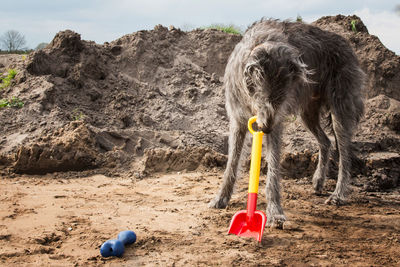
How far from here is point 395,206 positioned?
5.53m

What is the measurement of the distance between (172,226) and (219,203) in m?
1.00

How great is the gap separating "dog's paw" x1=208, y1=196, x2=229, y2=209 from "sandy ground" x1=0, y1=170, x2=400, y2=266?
92mm

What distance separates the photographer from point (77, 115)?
771cm

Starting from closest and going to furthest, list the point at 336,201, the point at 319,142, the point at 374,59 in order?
the point at 336,201
the point at 319,142
the point at 374,59

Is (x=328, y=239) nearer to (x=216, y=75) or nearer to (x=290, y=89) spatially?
(x=290, y=89)

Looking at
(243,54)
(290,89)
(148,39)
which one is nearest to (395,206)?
(290,89)

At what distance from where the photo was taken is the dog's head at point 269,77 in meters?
3.78

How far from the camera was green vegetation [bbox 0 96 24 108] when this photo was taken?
771 cm

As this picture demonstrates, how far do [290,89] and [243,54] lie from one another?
2.00ft

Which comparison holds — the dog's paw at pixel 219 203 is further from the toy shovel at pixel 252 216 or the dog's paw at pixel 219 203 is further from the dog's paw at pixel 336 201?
the dog's paw at pixel 336 201

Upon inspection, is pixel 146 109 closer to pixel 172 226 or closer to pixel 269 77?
pixel 172 226

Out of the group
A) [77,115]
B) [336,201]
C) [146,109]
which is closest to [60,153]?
[77,115]

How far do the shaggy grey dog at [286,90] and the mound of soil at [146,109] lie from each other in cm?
103

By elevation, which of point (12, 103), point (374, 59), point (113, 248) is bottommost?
point (113, 248)
